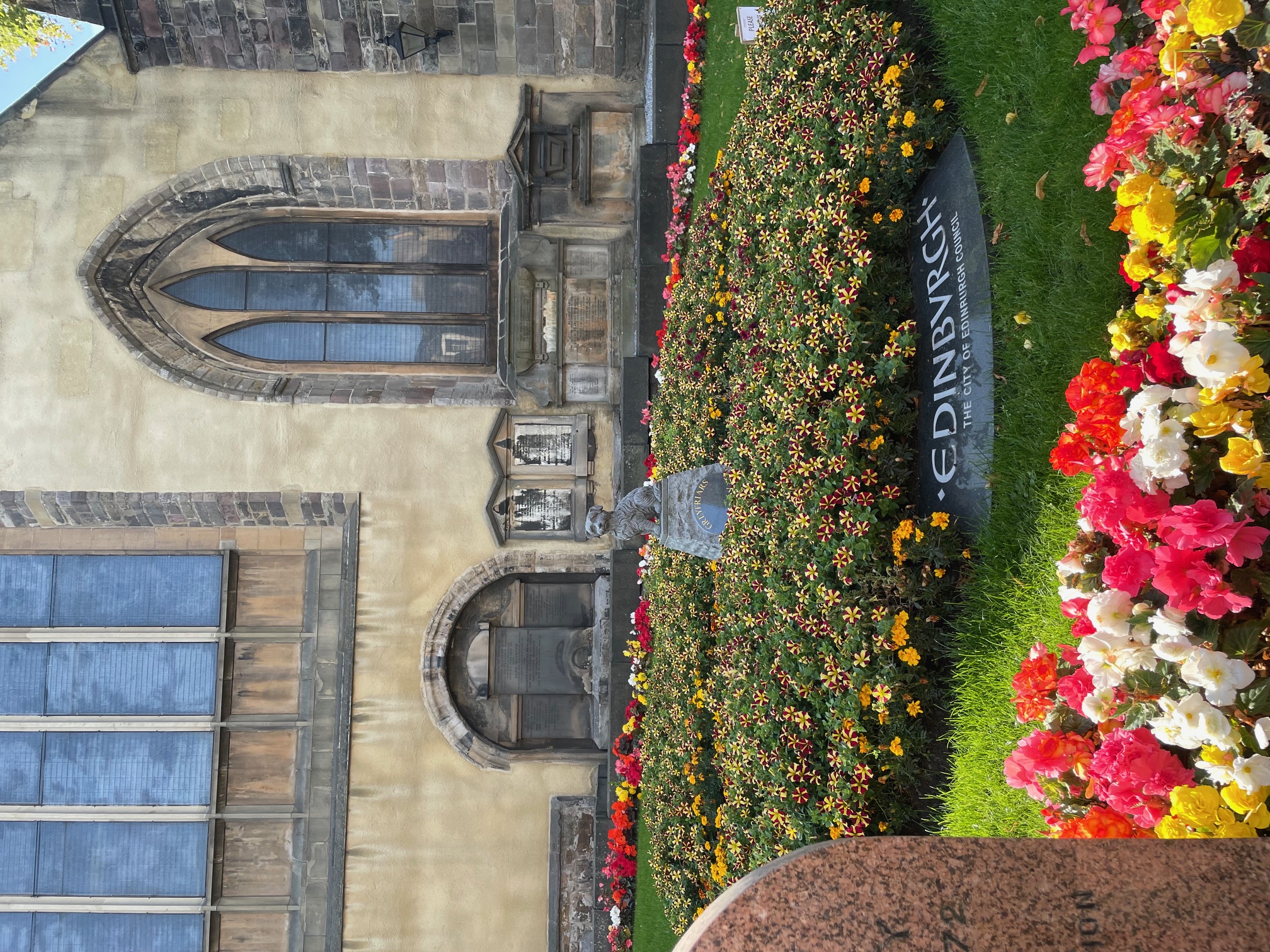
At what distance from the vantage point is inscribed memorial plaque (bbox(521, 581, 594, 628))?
9.00 meters

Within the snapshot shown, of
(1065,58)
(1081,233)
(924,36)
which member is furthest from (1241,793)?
(924,36)

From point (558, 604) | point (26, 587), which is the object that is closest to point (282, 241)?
point (26, 587)

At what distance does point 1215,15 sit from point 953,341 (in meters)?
1.65

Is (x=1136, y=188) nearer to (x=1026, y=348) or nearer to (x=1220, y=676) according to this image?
(x=1026, y=348)

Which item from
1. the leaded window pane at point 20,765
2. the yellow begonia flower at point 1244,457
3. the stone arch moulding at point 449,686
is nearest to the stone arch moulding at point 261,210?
the stone arch moulding at point 449,686

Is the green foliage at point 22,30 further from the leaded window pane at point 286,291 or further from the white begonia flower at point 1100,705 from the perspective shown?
the white begonia flower at point 1100,705

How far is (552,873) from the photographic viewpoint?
8.32m

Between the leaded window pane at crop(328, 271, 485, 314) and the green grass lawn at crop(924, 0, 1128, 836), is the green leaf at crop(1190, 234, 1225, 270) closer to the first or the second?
the green grass lawn at crop(924, 0, 1128, 836)

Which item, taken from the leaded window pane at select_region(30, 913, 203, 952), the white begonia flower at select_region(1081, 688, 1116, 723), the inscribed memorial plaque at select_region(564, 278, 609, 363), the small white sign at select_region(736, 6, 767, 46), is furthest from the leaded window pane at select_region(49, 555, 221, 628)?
the white begonia flower at select_region(1081, 688, 1116, 723)

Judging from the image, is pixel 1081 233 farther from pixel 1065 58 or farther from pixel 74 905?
pixel 74 905

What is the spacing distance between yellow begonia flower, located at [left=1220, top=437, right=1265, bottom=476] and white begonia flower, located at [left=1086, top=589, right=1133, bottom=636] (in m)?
0.48

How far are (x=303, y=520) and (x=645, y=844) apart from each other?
15.7 ft

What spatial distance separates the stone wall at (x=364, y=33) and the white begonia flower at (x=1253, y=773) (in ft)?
28.5

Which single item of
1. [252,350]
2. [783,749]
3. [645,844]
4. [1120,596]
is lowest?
[645,844]
